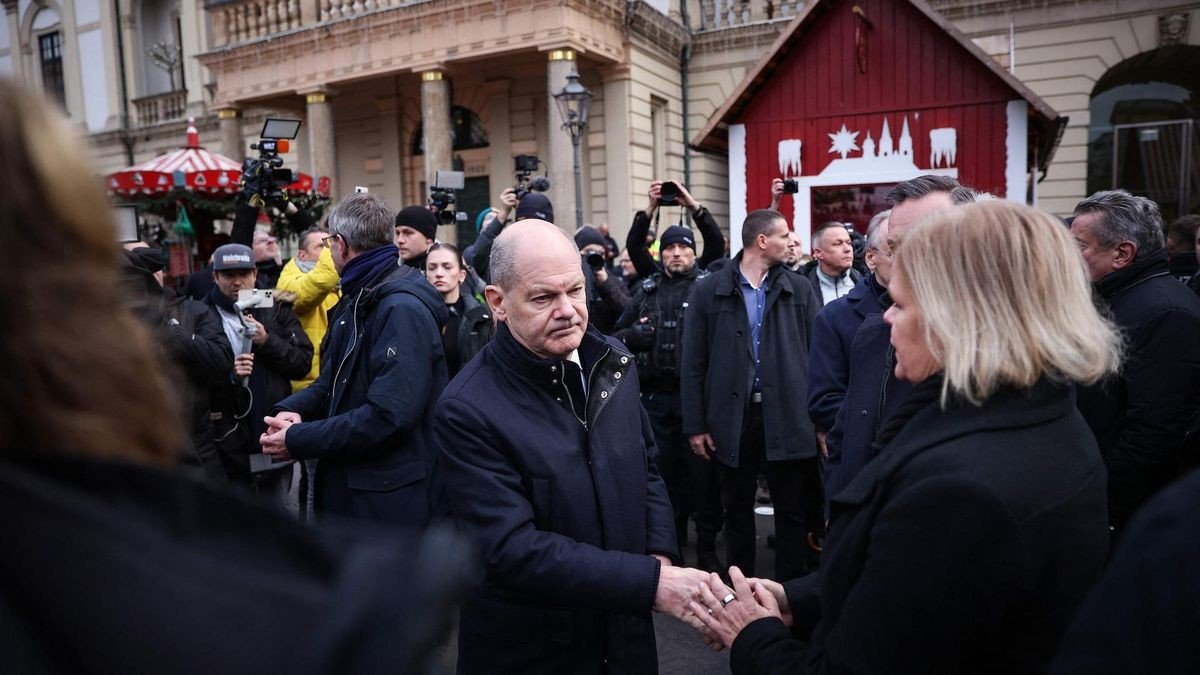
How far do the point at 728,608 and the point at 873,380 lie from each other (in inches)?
44.4

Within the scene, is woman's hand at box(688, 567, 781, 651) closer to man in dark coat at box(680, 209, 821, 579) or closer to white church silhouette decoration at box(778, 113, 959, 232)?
man in dark coat at box(680, 209, 821, 579)

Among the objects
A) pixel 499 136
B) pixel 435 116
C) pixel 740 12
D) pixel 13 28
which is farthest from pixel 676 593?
pixel 13 28

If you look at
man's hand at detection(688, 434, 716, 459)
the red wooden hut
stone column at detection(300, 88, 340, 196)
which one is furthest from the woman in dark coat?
stone column at detection(300, 88, 340, 196)

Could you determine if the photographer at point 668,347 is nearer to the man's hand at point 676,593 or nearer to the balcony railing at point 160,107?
the man's hand at point 676,593

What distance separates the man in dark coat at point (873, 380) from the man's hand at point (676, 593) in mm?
769

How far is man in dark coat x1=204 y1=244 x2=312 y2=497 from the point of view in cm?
458

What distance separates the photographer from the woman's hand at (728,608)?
1.83m

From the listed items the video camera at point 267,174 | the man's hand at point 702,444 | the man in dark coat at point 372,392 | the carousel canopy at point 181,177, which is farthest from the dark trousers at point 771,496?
the carousel canopy at point 181,177

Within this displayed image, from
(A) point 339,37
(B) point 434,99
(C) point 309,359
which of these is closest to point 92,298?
(C) point 309,359

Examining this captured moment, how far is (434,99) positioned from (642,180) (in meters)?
4.45

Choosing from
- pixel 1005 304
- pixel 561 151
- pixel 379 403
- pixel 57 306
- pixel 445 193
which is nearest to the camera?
pixel 57 306

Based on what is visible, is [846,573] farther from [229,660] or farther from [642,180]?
[642,180]

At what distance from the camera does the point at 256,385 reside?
488cm

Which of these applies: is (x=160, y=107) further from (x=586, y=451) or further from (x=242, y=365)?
(x=586, y=451)
